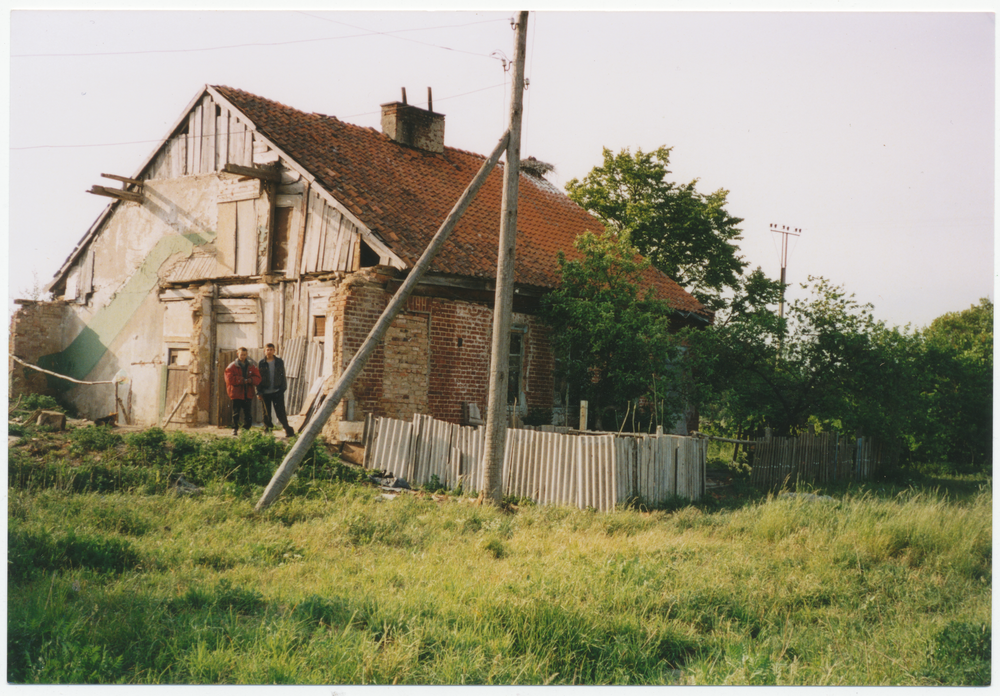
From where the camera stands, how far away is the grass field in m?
4.76

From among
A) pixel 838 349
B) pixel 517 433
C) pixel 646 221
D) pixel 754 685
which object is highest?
pixel 646 221

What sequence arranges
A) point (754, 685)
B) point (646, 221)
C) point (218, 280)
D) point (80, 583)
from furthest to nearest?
point (646, 221)
point (218, 280)
point (80, 583)
point (754, 685)

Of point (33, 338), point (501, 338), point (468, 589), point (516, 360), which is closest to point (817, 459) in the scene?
point (516, 360)

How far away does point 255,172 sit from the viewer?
43.7ft

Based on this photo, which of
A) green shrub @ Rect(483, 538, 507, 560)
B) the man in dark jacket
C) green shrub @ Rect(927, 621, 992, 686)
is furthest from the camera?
the man in dark jacket

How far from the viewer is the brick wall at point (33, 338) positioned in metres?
16.3

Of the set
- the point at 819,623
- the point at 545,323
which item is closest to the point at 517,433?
the point at 545,323

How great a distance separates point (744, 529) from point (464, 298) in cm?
665

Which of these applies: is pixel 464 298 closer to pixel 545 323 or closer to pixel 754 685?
pixel 545 323

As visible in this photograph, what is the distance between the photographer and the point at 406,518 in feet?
29.4

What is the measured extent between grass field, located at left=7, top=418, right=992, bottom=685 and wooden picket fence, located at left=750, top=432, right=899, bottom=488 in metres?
3.76

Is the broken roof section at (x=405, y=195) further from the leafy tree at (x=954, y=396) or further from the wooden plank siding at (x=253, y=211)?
the leafy tree at (x=954, y=396)

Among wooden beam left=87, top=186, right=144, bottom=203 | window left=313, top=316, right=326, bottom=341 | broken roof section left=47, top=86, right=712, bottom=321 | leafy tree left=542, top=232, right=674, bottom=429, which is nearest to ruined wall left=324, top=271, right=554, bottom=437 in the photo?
window left=313, top=316, right=326, bottom=341

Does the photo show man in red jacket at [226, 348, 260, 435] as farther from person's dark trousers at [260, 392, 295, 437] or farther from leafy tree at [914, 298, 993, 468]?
leafy tree at [914, 298, 993, 468]
